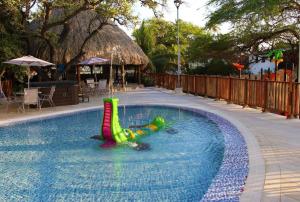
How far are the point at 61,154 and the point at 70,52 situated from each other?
1354 cm

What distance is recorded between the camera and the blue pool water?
518 cm

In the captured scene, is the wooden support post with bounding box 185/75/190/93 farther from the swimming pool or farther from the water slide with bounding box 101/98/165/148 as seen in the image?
the water slide with bounding box 101/98/165/148

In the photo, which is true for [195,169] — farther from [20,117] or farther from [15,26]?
[15,26]

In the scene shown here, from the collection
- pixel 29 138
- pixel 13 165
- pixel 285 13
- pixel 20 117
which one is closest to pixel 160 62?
pixel 285 13

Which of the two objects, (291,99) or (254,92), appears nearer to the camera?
(291,99)

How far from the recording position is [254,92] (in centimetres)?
1175

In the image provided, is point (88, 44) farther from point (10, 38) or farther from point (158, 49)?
point (158, 49)

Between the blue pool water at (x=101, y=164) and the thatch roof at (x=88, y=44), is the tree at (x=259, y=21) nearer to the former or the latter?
the thatch roof at (x=88, y=44)

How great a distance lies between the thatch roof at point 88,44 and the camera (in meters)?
20.1

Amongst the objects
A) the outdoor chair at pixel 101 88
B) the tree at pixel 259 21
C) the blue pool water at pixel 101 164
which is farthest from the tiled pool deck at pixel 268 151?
→ the outdoor chair at pixel 101 88

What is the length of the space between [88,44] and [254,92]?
11918 mm

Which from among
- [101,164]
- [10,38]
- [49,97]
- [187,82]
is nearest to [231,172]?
[101,164]

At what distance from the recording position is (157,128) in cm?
990

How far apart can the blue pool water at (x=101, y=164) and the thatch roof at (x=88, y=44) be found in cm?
985
